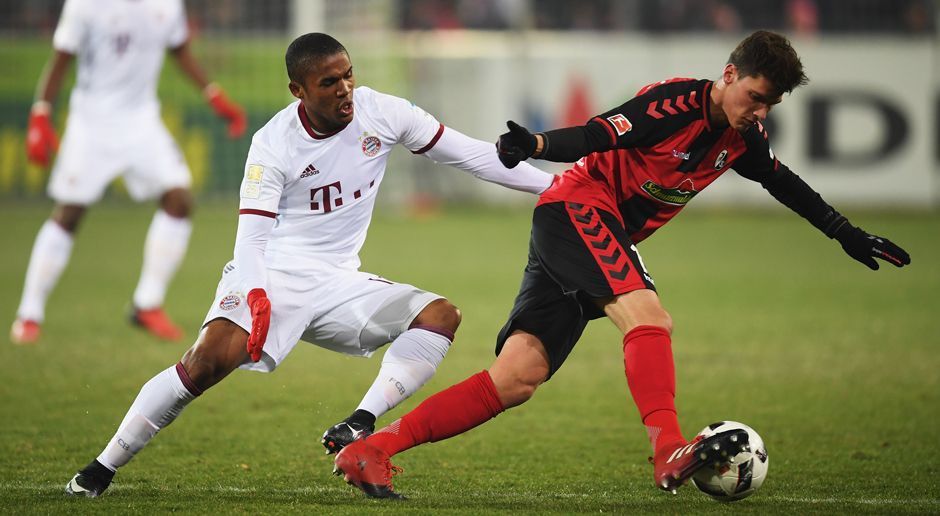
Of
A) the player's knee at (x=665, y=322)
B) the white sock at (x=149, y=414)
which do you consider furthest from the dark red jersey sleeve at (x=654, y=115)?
the white sock at (x=149, y=414)

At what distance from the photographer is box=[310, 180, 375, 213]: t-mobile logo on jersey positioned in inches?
198

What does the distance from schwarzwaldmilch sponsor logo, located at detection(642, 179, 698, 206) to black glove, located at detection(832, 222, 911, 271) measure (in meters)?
0.69

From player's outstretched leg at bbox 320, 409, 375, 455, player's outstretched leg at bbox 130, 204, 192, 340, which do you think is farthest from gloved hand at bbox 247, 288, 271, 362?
player's outstretched leg at bbox 130, 204, 192, 340

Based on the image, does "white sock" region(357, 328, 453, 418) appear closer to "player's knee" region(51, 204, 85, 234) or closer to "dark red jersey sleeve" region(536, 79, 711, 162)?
"dark red jersey sleeve" region(536, 79, 711, 162)

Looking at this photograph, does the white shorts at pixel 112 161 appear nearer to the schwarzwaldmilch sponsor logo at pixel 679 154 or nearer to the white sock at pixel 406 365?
the white sock at pixel 406 365

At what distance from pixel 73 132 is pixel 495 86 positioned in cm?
1107

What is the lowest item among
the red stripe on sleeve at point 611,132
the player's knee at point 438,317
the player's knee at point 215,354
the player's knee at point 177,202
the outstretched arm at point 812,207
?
the player's knee at point 215,354

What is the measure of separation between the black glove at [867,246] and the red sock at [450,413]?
62.9 inches

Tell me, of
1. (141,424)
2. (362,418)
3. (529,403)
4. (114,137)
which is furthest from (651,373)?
(114,137)

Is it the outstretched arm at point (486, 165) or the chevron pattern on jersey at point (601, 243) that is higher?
the outstretched arm at point (486, 165)

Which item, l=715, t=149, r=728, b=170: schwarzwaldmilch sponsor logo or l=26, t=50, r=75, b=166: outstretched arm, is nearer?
l=715, t=149, r=728, b=170: schwarzwaldmilch sponsor logo

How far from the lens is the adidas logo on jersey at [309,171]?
495cm

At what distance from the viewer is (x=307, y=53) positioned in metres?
4.82

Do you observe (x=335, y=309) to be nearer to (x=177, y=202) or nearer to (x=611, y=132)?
(x=611, y=132)
